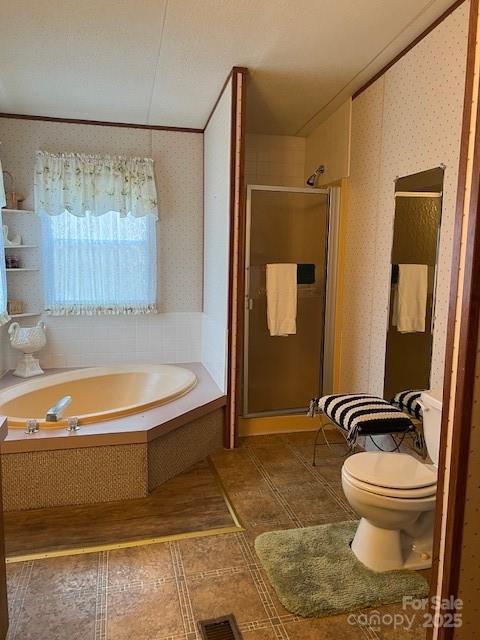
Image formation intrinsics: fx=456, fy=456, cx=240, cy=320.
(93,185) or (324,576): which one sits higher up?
(93,185)

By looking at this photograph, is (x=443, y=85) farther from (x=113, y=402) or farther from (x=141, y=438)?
(x=113, y=402)

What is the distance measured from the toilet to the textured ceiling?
1795 millimetres

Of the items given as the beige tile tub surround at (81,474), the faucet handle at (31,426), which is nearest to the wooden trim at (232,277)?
the beige tile tub surround at (81,474)

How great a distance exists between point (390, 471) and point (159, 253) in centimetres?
262

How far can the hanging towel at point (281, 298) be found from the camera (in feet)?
10.7

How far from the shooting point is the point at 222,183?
3.06 m

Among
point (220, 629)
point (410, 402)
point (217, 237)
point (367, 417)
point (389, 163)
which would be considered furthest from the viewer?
point (217, 237)

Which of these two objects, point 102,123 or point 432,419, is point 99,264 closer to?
point 102,123

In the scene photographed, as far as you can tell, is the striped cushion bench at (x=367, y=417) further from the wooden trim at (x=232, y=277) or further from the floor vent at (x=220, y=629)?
the floor vent at (x=220, y=629)

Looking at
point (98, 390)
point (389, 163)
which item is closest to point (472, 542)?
point (389, 163)

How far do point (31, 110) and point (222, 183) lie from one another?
5.17ft

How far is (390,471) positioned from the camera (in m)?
1.90

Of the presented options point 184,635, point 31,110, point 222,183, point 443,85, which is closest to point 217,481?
point 184,635

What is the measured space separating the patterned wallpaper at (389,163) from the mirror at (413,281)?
0.06 metres
